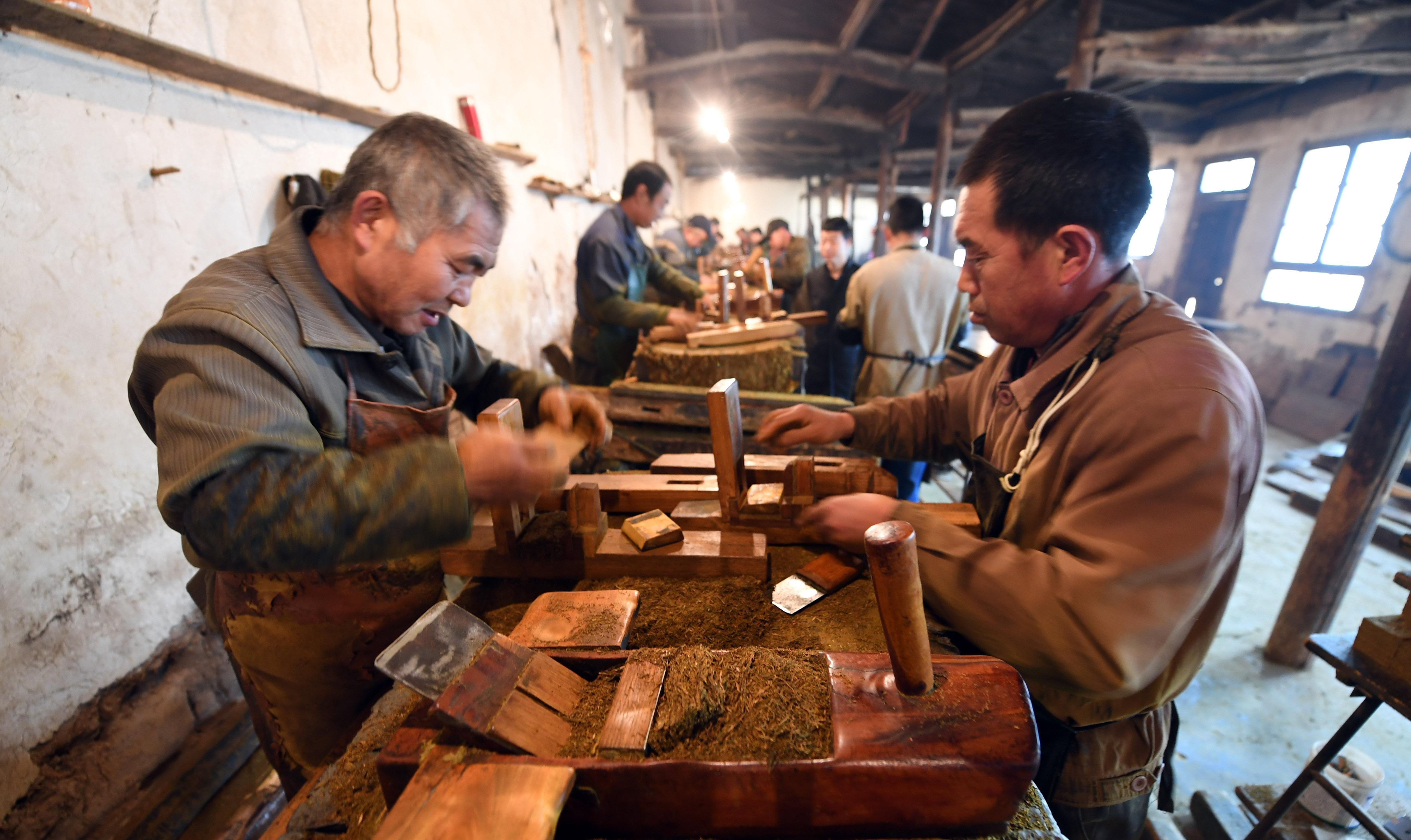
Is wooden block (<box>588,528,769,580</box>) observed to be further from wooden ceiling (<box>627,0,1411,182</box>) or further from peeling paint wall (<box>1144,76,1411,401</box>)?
peeling paint wall (<box>1144,76,1411,401</box>)

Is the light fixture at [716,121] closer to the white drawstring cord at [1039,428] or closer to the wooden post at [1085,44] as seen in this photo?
the wooden post at [1085,44]

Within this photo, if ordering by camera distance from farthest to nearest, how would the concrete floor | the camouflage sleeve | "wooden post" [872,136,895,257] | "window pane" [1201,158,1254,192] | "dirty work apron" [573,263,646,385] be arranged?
"wooden post" [872,136,895,257]
"window pane" [1201,158,1254,192]
"dirty work apron" [573,263,646,385]
the concrete floor
the camouflage sleeve

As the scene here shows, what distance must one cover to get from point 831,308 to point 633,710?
525 cm

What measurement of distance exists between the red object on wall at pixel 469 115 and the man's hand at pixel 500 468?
367 centimetres

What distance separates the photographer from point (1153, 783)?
144 centimetres

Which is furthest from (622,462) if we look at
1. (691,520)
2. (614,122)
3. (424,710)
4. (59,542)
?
(614,122)

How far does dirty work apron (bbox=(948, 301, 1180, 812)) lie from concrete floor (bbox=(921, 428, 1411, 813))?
4.74 feet

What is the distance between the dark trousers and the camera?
4.73ft

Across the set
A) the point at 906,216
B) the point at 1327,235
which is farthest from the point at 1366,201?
the point at 906,216

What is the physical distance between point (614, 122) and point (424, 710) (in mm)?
9486

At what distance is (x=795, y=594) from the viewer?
1447 mm

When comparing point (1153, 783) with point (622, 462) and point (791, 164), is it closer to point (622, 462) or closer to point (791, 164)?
point (622, 462)

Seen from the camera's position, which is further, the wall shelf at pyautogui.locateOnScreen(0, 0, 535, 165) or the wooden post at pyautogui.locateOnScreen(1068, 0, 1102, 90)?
the wooden post at pyautogui.locateOnScreen(1068, 0, 1102, 90)

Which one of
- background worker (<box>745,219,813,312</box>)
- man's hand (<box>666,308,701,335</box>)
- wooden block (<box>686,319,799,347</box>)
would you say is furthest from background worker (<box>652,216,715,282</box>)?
wooden block (<box>686,319,799,347</box>)
